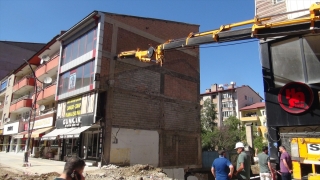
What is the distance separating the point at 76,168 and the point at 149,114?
16887 mm

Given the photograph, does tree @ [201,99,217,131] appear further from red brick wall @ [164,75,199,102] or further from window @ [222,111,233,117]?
red brick wall @ [164,75,199,102]

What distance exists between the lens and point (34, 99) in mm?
26797

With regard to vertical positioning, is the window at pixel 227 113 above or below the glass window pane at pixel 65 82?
above

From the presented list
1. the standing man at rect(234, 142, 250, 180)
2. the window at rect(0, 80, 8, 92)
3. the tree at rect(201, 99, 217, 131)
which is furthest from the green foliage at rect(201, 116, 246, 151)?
the standing man at rect(234, 142, 250, 180)

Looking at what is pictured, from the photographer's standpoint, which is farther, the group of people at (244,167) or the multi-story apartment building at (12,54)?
the multi-story apartment building at (12,54)

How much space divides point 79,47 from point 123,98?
602cm

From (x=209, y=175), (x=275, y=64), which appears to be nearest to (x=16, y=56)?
(x=209, y=175)

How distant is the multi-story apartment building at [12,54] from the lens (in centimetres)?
4550

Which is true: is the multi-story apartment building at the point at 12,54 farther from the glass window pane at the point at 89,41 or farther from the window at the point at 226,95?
the window at the point at 226,95

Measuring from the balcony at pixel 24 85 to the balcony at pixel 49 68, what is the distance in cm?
327

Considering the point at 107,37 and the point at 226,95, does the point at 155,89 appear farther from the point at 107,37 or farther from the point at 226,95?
the point at 226,95

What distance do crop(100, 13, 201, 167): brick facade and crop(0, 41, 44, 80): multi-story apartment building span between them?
33.1m

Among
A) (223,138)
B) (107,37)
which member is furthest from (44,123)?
(223,138)

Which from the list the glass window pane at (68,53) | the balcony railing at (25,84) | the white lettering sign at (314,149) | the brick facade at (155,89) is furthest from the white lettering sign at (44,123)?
the white lettering sign at (314,149)
